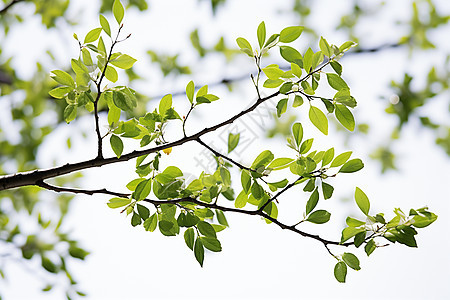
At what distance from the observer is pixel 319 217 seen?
1.52 feet

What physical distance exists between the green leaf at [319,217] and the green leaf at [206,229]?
0.12 metres

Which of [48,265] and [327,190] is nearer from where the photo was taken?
[327,190]

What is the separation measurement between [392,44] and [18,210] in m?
1.28

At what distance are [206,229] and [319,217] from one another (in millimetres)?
136

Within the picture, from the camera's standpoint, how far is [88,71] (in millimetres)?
419

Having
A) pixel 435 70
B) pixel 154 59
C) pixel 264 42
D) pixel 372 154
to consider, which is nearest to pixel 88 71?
pixel 264 42

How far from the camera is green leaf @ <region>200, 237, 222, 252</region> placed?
1.48 ft

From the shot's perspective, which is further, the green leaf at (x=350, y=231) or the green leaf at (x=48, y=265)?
the green leaf at (x=48, y=265)

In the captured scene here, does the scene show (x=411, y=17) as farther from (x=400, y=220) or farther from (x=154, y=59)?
(x=400, y=220)

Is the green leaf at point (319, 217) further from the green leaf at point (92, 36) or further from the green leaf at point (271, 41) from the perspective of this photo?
the green leaf at point (92, 36)

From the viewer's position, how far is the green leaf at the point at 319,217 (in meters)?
0.46

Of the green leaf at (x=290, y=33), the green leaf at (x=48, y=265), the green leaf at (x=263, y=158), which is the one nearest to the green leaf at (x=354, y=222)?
the green leaf at (x=263, y=158)

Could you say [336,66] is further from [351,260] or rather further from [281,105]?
[351,260]

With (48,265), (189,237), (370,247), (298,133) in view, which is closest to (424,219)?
(370,247)
